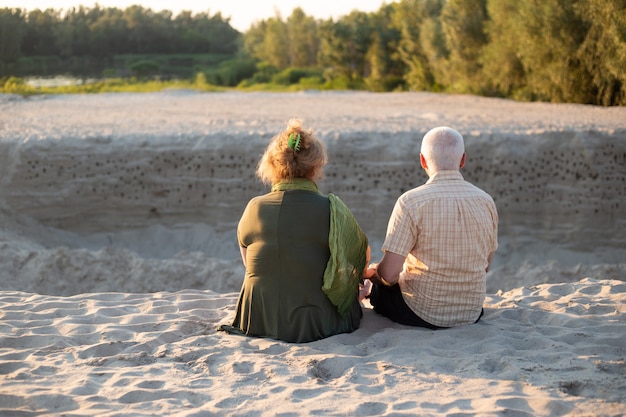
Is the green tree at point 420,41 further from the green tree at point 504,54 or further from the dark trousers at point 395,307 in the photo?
the dark trousers at point 395,307

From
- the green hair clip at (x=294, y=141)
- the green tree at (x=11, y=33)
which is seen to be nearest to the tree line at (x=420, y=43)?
the green tree at (x=11, y=33)

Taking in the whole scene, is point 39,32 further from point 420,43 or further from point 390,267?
point 420,43

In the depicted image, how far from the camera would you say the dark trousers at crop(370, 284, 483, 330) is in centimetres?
489

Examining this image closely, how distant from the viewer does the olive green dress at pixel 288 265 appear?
449 centimetres

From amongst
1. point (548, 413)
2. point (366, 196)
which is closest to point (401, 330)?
point (548, 413)

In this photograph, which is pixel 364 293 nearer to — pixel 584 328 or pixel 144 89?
pixel 584 328

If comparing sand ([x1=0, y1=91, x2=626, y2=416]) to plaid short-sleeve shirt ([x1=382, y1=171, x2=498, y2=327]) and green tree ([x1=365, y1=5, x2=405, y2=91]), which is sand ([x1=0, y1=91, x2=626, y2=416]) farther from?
green tree ([x1=365, y1=5, x2=405, y2=91])

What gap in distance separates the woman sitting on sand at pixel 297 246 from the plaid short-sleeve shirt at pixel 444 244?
1.05 ft

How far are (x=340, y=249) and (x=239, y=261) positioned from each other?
203 inches

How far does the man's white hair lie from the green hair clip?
2.41 ft

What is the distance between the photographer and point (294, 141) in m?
4.43

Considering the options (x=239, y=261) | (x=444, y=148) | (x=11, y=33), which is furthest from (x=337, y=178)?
(x=444, y=148)

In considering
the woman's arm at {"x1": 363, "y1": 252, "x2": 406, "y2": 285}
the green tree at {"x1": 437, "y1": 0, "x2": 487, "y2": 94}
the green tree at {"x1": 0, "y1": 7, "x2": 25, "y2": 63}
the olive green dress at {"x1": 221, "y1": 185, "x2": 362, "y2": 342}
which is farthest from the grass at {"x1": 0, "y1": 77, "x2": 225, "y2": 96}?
the woman's arm at {"x1": 363, "y1": 252, "x2": 406, "y2": 285}

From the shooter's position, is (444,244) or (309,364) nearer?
(309,364)
